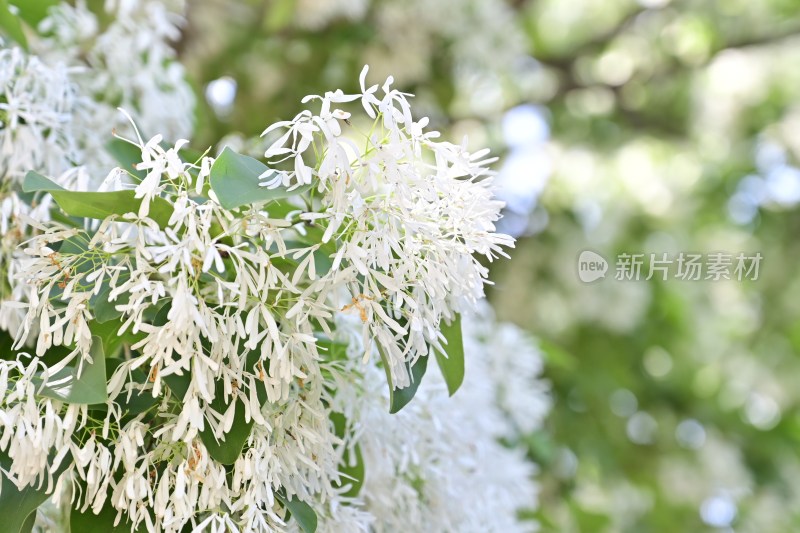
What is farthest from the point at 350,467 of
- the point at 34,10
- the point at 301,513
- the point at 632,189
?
the point at 632,189

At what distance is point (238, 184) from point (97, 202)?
10 centimetres

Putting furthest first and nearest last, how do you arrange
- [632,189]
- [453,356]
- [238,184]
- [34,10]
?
[632,189] → [34,10] → [453,356] → [238,184]

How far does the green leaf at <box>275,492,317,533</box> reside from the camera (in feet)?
1.83

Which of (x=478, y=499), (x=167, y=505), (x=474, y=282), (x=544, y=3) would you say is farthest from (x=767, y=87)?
(x=167, y=505)

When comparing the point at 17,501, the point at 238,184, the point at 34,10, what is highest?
the point at 238,184

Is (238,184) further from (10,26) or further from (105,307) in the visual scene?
(10,26)

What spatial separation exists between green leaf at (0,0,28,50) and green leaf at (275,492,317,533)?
0.55m

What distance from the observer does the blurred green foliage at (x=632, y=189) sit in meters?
2.06

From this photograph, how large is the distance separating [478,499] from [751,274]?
1.03 metres

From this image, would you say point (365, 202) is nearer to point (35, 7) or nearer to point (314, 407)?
point (314, 407)

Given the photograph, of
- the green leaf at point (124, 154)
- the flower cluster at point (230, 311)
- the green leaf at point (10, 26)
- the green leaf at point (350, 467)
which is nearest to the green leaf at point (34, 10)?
the green leaf at point (10, 26)

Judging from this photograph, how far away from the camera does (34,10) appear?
40.0 inches

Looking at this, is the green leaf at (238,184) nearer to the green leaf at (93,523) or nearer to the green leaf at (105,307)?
the green leaf at (105,307)

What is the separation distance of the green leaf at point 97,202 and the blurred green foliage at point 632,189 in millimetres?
1366
